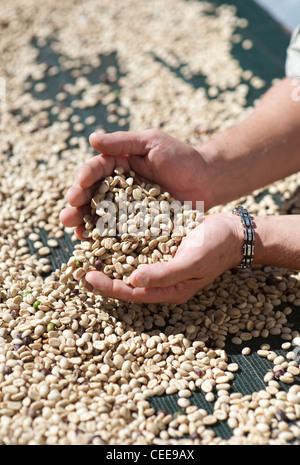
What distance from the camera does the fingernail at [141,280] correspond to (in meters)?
1.98

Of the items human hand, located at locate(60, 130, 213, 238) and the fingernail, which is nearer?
the fingernail

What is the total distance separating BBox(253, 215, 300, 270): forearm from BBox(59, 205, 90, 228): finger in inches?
34.0

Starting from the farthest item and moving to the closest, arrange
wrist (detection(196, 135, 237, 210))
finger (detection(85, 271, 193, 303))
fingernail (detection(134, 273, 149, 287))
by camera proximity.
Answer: wrist (detection(196, 135, 237, 210)) → finger (detection(85, 271, 193, 303)) → fingernail (detection(134, 273, 149, 287))

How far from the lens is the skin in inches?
81.4

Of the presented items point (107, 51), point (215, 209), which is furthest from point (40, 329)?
point (107, 51)

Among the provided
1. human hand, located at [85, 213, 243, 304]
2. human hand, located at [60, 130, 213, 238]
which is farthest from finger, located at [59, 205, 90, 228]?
human hand, located at [85, 213, 243, 304]

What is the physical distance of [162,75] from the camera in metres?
4.11

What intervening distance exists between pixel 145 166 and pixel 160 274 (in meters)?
0.68

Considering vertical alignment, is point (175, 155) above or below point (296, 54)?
below

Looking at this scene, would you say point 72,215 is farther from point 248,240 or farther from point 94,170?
point 248,240

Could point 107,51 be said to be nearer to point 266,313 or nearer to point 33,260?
point 33,260

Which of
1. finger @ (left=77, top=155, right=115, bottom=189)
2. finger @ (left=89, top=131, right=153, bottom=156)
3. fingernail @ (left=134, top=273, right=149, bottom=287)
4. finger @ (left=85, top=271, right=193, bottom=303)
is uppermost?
finger @ (left=89, top=131, right=153, bottom=156)

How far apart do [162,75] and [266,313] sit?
2.61m

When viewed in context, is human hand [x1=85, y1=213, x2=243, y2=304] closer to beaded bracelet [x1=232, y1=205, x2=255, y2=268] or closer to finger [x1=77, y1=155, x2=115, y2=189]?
beaded bracelet [x1=232, y1=205, x2=255, y2=268]
